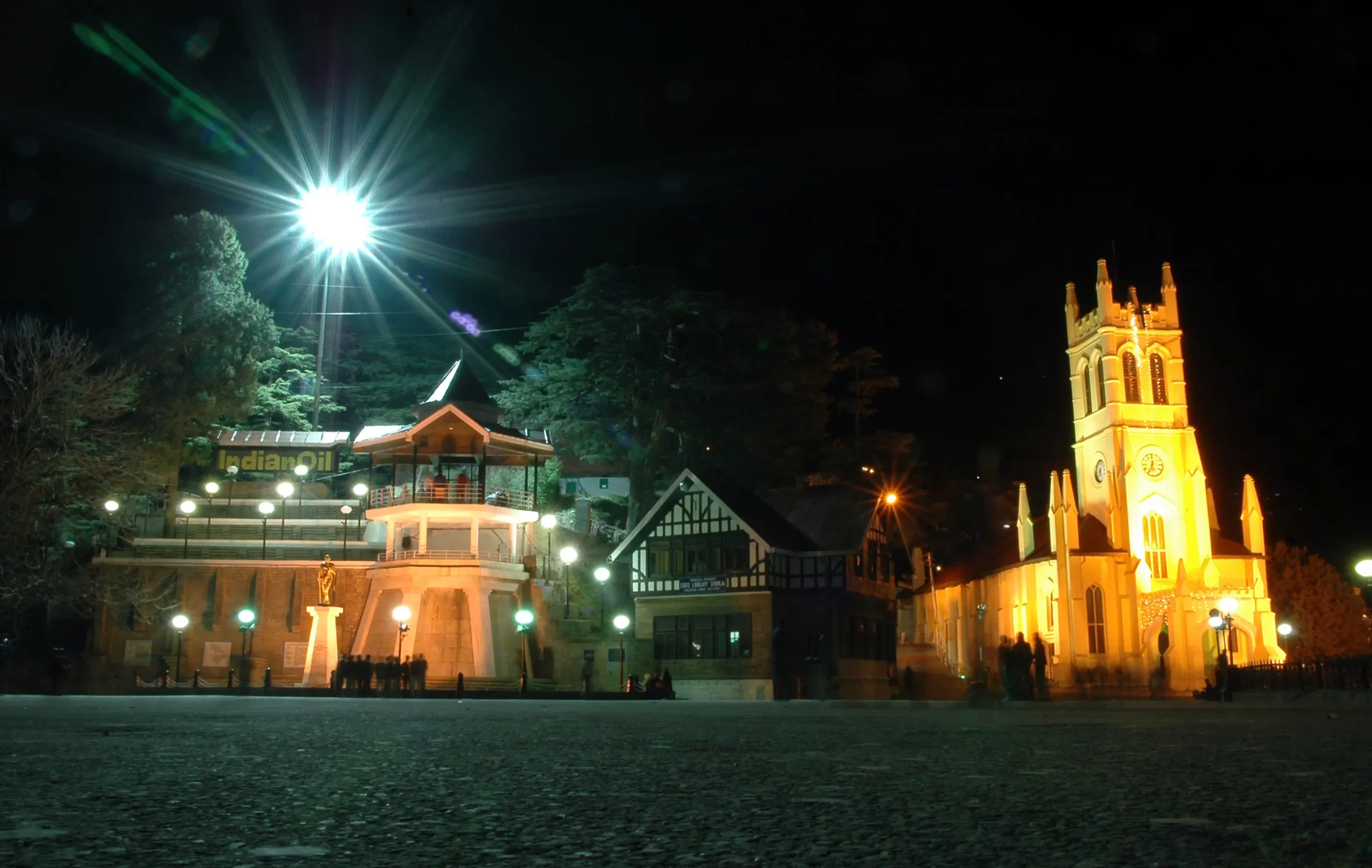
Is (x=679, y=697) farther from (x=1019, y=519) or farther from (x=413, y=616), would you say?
(x=1019, y=519)

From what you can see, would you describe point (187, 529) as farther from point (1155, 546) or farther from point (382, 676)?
point (1155, 546)

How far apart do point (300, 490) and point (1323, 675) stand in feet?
138

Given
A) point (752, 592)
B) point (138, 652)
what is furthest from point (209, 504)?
point (752, 592)

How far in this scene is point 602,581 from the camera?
4681 cm

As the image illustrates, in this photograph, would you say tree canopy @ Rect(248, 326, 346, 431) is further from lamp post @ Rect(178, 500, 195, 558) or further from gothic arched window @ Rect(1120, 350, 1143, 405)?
gothic arched window @ Rect(1120, 350, 1143, 405)

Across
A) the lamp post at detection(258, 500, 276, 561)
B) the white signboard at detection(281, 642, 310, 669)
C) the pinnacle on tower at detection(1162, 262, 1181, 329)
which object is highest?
the pinnacle on tower at detection(1162, 262, 1181, 329)

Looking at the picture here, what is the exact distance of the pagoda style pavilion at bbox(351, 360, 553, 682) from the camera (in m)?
46.7

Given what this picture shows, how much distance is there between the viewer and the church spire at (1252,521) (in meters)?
62.2

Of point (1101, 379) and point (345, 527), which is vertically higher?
point (1101, 379)

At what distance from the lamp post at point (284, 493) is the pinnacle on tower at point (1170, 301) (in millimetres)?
48627

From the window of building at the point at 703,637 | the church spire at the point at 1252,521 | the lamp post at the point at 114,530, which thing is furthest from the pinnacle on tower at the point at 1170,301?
the lamp post at the point at 114,530

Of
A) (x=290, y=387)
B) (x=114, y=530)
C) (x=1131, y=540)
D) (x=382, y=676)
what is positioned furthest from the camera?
(x=1131, y=540)

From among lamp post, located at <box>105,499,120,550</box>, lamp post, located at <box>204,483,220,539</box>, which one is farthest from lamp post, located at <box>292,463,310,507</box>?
lamp post, located at <box>105,499,120,550</box>

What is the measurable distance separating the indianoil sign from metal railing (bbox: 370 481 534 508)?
606cm
